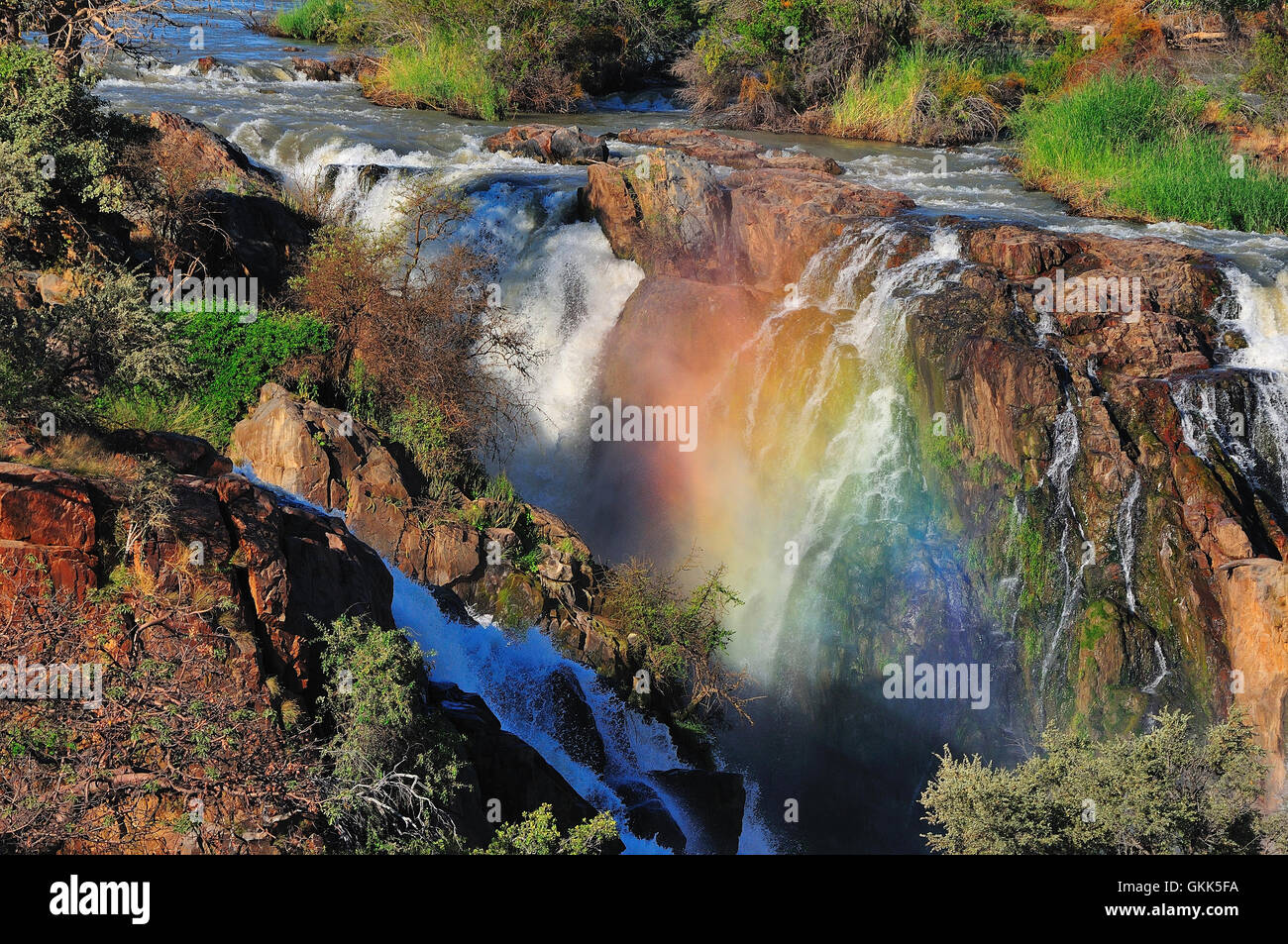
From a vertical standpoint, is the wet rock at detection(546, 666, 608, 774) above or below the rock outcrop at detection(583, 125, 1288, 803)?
below

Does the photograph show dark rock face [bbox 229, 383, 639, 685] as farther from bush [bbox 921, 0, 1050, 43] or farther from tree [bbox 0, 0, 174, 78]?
bush [bbox 921, 0, 1050, 43]

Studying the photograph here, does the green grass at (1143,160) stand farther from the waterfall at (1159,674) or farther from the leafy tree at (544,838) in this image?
the leafy tree at (544,838)

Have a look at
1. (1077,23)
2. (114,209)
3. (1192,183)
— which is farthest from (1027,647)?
(1077,23)

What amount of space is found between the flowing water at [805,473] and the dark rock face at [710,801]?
0.31 metres

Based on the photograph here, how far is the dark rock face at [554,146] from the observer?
60.5 feet

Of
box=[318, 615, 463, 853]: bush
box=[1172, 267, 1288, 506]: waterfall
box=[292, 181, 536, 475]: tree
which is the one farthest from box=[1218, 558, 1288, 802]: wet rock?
box=[292, 181, 536, 475]: tree

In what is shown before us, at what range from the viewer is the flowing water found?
11.0 metres

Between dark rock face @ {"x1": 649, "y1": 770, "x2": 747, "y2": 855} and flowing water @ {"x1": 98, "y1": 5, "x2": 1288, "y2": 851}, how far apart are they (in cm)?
31

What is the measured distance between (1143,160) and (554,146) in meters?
8.91

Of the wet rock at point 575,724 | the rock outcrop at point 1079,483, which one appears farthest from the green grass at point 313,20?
the wet rock at point 575,724

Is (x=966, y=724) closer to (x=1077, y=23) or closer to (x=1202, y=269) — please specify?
(x=1202, y=269)

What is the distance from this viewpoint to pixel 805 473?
42.7 feet
